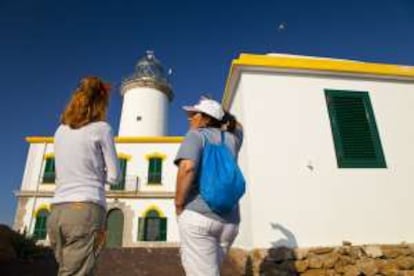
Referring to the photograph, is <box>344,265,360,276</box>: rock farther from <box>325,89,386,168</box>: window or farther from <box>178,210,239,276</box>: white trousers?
<box>178,210,239,276</box>: white trousers

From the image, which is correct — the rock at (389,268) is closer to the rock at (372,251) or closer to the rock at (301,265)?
the rock at (372,251)

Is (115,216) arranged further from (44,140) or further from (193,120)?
(193,120)

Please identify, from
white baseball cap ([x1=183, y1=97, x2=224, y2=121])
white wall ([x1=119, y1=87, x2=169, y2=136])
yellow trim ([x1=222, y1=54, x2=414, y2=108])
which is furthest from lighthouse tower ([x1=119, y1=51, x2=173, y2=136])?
white baseball cap ([x1=183, y1=97, x2=224, y2=121])

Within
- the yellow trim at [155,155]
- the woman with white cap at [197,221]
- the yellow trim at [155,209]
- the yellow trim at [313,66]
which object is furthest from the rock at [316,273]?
the yellow trim at [155,155]

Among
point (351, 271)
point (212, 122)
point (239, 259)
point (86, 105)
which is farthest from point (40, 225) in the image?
point (212, 122)

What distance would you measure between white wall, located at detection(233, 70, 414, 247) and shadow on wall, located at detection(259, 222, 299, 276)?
30 mm

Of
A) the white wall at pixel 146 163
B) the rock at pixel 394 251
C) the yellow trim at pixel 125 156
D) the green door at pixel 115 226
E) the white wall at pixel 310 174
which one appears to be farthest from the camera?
the yellow trim at pixel 125 156

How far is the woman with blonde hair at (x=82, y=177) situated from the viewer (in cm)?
193

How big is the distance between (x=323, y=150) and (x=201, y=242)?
4.75 meters

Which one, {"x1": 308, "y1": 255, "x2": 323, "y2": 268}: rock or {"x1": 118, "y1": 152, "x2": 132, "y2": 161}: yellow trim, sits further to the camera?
{"x1": 118, "y1": 152, "x2": 132, "y2": 161}: yellow trim

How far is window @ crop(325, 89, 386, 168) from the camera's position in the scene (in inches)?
248

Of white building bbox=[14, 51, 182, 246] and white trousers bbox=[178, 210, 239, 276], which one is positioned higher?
white building bbox=[14, 51, 182, 246]

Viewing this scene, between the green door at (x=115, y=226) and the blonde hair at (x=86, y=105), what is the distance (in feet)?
55.3

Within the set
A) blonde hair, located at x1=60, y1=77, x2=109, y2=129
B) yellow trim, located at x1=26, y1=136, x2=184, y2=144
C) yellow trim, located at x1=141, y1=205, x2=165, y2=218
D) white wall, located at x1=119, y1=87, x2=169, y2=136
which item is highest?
white wall, located at x1=119, y1=87, x2=169, y2=136
